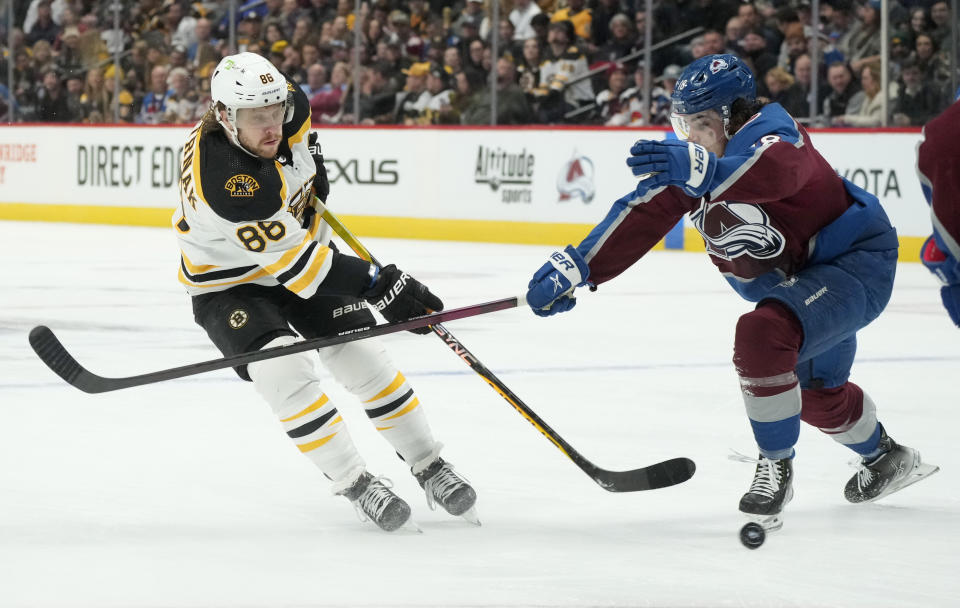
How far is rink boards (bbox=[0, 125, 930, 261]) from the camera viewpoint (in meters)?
8.55

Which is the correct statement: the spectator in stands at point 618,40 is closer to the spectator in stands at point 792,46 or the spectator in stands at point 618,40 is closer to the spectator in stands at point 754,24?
the spectator in stands at point 754,24

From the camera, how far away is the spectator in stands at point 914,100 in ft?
26.8

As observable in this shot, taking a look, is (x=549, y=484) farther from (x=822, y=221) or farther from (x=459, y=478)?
(x=822, y=221)

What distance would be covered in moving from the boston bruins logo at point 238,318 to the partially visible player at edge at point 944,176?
1.26m

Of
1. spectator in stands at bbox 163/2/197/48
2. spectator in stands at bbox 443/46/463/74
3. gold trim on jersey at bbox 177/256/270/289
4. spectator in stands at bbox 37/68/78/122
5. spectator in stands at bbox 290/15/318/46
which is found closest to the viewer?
gold trim on jersey at bbox 177/256/270/289

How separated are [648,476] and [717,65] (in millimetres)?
801

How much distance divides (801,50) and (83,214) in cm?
643

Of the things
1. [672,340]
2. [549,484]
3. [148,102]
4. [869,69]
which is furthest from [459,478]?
[148,102]

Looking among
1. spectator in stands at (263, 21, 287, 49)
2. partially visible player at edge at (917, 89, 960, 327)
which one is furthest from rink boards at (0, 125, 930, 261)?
partially visible player at edge at (917, 89, 960, 327)

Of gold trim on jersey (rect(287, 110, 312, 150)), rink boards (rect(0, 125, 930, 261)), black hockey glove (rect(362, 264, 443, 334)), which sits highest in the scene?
gold trim on jersey (rect(287, 110, 312, 150))

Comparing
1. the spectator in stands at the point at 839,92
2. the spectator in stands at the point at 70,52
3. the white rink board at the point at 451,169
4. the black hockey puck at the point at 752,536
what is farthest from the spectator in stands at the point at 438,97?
the black hockey puck at the point at 752,536

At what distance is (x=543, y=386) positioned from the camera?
425cm

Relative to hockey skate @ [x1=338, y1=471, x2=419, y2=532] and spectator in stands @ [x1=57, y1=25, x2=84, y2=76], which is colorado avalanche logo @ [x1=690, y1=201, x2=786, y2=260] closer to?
hockey skate @ [x1=338, y1=471, x2=419, y2=532]

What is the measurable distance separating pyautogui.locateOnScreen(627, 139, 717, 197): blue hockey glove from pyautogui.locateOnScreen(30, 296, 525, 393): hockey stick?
0.44 m
